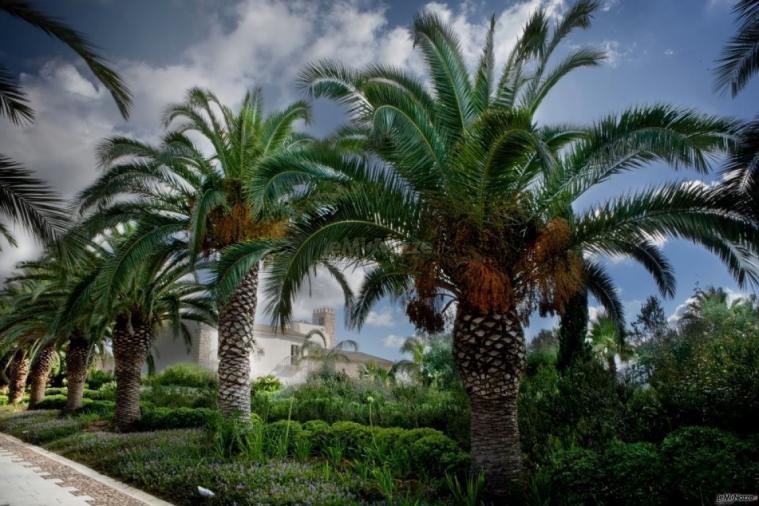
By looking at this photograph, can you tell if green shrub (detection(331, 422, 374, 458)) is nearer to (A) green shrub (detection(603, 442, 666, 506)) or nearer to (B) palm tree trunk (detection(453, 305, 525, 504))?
(B) palm tree trunk (detection(453, 305, 525, 504))

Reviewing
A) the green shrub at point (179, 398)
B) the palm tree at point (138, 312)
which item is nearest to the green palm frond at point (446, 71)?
the palm tree at point (138, 312)

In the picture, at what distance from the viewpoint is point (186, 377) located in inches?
1189

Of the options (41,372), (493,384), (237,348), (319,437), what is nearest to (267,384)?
(41,372)

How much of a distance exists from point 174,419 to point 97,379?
885 inches

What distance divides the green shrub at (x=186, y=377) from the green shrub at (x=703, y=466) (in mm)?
25126

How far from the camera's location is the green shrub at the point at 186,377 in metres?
29.2

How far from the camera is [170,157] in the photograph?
40.8 ft

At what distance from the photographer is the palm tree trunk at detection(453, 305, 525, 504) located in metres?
7.81


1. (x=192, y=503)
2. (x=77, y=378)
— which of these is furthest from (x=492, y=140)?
(x=77, y=378)

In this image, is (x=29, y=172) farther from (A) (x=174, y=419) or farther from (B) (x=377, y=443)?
(A) (x=174, y=419)

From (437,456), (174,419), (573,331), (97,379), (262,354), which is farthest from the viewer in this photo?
(262,354)

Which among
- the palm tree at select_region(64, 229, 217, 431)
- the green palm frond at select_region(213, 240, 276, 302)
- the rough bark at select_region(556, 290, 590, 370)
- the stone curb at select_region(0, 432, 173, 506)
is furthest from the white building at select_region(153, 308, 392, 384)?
the green palm frond at select_region(213, 240, 276, 302)

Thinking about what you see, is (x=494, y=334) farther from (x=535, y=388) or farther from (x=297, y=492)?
(x=535, y=388)

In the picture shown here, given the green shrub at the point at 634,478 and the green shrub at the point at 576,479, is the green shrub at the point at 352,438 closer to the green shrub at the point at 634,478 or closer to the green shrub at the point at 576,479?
the green shrub at the point at 576,479
